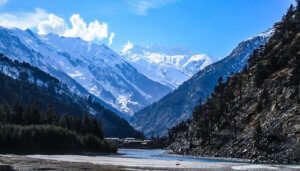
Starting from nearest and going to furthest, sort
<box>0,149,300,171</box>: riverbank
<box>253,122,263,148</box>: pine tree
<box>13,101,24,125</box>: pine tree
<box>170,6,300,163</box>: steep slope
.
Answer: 1. <box>0,149,300,171</box>: riverbank
2. <box>170,6,300,163</box>: steep slope
3. <box>253,122,263,148</box>: pine tree
4. <box>13,101,24,125</box>: pine tree

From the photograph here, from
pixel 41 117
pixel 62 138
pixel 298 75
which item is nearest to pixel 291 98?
pixel 298 75

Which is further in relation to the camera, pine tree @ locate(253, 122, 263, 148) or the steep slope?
pine tree @ locate(253, 122, 263, 148)

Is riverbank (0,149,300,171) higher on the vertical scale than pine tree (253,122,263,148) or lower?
lower

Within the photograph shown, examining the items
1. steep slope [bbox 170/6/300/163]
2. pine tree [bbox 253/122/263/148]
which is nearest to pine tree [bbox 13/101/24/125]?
steep slope [bbox 170/6/300/163]

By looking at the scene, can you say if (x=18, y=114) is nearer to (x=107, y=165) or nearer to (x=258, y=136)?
(x=107, y=165)

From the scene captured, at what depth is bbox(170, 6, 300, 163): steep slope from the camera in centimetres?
12912

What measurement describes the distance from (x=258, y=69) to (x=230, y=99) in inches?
866

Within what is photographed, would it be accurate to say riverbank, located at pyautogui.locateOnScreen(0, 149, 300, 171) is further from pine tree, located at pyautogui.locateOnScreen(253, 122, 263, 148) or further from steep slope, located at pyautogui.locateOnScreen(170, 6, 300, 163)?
pine tree, located at pyautogui.locateOnScreen(253, 122, 263, 148)

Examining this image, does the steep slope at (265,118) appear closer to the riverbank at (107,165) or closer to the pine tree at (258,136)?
the pine tree at (258,136)

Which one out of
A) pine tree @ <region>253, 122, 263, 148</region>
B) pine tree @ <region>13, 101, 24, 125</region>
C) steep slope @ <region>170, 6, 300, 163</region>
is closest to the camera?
steep slope @ <region>170, 6, 300, 163</region>

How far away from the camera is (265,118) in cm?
15312

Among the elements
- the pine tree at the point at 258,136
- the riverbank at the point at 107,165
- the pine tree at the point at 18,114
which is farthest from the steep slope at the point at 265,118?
the pine tree at the point at 18,114

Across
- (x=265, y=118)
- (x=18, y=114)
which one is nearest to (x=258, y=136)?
(x=265, y=118)

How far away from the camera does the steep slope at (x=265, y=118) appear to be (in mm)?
129125
